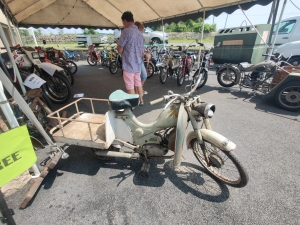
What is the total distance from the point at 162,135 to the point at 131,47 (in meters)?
2.13

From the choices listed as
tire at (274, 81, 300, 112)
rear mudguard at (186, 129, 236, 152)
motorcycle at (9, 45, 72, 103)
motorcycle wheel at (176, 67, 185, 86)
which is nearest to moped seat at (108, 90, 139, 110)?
rear mudguard at (186, 129, 236, 152)

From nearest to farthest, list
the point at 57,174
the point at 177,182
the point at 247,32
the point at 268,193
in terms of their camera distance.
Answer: the point at 268,193, the point at 177,182, the point at 57,174, the point at 247,32

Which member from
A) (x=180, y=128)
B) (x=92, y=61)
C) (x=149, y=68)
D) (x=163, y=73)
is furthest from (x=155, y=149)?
(x=92, y=61)

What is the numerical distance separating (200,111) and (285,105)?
3313 millimetres

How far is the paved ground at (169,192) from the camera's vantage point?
1.52 metres

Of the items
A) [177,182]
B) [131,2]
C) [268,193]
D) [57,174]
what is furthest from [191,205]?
[131,2]

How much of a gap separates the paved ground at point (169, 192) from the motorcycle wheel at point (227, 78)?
262 cm

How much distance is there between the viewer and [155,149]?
193 centimetres

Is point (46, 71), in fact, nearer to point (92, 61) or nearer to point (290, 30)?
point (92, 61)

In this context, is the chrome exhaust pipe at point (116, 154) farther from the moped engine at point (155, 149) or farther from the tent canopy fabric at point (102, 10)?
the tent canopy fabric at point (102, 10)

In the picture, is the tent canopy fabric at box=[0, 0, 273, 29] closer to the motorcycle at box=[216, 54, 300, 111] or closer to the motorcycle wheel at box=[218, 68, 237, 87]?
the motorcycle at box=[216, 54, 300, 111]

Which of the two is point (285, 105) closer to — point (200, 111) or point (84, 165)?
point (200, 111)

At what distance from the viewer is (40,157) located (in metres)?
2.31

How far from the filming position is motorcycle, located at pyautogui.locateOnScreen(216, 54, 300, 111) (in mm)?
3494
